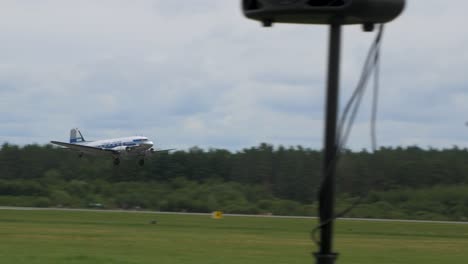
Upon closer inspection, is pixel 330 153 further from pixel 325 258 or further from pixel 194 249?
pixel 194 249

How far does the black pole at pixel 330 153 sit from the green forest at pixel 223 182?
232 ft

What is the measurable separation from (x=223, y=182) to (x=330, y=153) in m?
102

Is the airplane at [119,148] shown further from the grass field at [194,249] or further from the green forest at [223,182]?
the grass field at [194,249]

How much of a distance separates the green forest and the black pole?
70705 mm

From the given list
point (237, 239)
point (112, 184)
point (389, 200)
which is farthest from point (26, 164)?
point (237, 239)

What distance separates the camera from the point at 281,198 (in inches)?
4188

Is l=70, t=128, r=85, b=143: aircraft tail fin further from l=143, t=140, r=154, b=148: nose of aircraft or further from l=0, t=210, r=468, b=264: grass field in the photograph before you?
l=0, t=210, r=468, b=264: grass field

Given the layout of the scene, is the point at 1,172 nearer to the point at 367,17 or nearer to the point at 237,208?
the point at 237,208

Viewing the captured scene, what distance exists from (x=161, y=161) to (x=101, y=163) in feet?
20.3

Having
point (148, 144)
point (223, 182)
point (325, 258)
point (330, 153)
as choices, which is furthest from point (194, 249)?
point (223, 182)

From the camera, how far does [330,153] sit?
7.04 meters

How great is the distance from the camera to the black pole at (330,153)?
22.9ft

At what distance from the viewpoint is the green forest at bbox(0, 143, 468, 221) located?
90.3 metres

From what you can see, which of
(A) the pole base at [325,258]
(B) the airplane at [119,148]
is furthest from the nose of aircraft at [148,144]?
(A) the pole base at [325,258]
